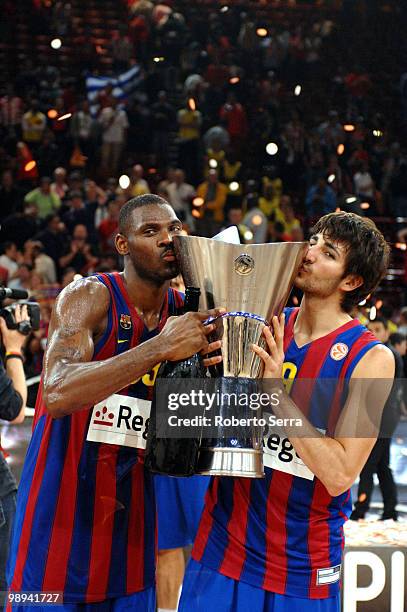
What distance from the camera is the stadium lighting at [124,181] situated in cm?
1158

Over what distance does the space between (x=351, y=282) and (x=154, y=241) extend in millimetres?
496

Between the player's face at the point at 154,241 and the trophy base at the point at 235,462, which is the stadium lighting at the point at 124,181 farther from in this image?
the trophy base at the point at 235,462

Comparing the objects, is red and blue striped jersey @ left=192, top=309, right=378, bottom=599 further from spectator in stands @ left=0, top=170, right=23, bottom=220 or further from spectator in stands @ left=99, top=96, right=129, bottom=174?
spectator in stands @ left=99, top=96, right=129, bottom=174

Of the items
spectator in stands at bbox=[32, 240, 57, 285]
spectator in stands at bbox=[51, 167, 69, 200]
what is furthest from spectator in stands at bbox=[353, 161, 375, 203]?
spectator in stands at bbox=[32, 240, 57, 285]

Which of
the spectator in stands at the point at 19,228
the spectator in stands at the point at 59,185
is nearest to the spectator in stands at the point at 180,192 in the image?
the spectator in stands at the point at 59,185

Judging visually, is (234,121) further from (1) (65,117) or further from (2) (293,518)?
(2) (293,518)

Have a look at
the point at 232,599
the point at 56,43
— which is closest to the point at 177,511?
the point at 232,599

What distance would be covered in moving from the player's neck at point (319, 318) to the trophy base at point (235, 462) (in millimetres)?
379

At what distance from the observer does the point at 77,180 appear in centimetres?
1114

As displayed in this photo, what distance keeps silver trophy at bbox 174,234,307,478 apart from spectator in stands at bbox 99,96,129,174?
1091 centimetres

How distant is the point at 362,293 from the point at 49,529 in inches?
39.6

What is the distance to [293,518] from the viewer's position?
2.15 m

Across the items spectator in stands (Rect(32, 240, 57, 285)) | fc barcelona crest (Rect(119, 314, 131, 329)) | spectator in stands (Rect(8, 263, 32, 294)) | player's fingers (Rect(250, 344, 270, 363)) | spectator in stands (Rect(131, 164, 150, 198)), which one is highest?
spectator in stands (Rect(131, 164, 150, 198))

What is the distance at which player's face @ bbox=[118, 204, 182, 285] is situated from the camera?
2.26 meters
